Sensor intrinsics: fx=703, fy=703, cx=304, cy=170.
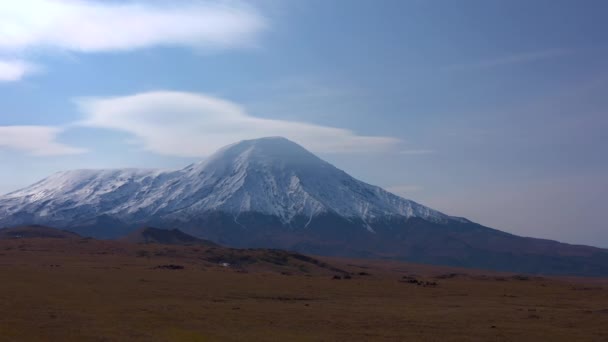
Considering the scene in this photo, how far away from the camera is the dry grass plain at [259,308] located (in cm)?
2606

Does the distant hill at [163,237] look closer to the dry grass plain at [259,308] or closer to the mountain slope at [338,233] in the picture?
the mountain slope at [338,233]

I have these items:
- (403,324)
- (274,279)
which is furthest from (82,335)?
(274,279)

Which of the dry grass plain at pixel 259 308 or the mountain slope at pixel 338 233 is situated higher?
the mountain slope at pixel 338 233

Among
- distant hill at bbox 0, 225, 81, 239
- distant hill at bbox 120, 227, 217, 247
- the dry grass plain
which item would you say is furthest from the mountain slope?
the dry grass plain

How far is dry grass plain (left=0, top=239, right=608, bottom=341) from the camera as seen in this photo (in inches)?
1026

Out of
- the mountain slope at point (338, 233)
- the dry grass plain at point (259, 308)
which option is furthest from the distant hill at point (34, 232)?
the dry grass plain at point (259, 308)

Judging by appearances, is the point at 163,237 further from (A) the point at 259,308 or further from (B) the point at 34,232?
(A) the point at 259,308

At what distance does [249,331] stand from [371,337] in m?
4.59

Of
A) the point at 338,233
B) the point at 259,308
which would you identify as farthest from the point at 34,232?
the point at 259,308

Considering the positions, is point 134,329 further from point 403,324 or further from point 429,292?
point 429,292

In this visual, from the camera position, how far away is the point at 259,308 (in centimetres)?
3466

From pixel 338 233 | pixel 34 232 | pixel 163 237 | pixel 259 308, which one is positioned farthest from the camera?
pixel 338 233

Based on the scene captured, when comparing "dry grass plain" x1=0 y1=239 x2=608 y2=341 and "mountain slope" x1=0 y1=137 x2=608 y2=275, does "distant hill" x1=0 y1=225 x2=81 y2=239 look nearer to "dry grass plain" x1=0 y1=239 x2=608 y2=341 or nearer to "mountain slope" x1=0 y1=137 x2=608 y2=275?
"mountain slope" x1=0 y1=137 x2=608 y2=275

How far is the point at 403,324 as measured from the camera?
2970 cm
